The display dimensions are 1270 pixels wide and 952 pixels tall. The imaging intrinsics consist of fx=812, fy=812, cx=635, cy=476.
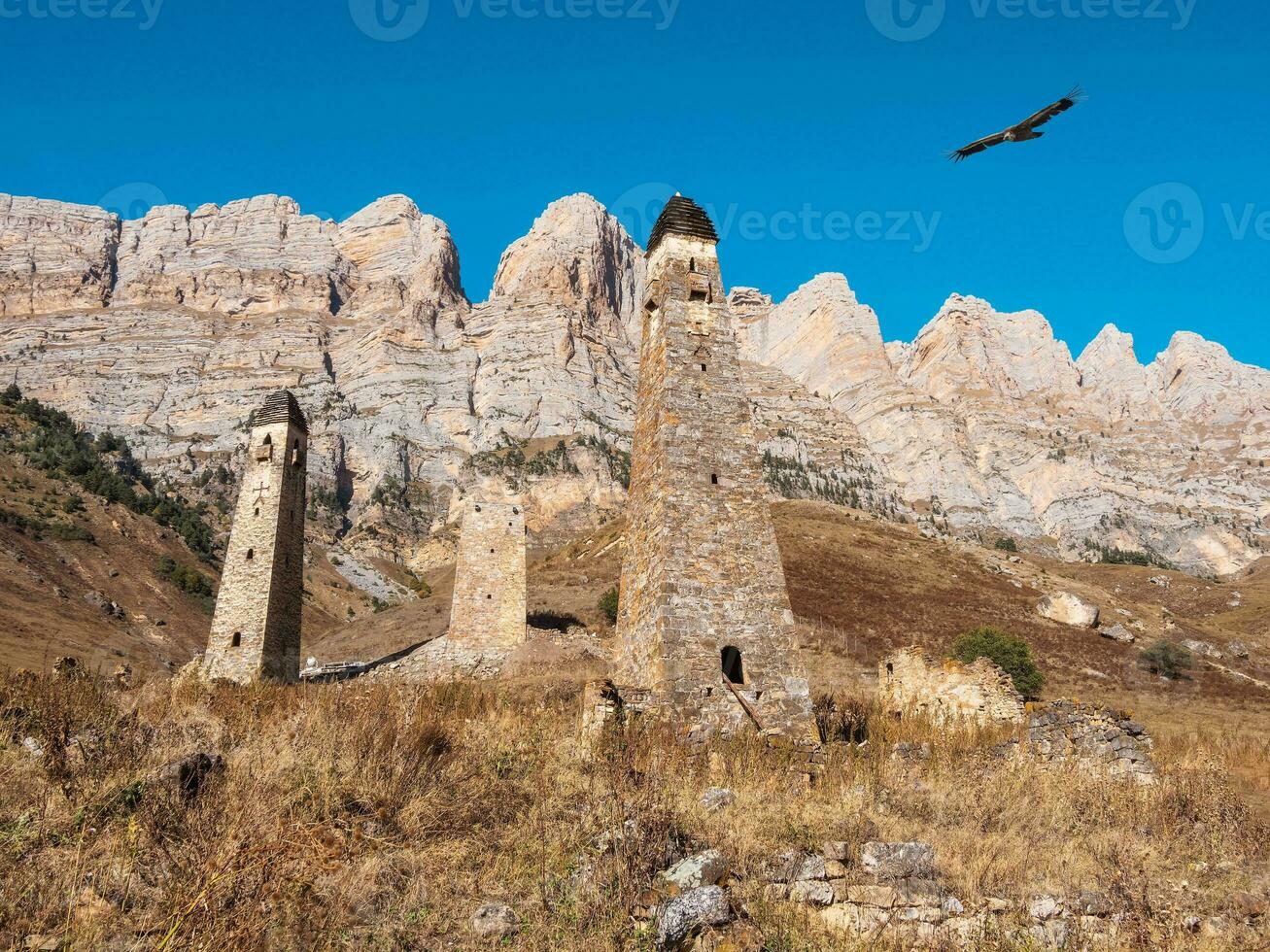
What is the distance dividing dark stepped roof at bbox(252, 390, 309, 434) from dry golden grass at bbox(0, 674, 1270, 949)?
21092 millimetres

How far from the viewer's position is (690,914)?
5148 mm

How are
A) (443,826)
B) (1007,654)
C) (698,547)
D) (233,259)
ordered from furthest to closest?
1. (233,259)
2. (1007,654)
3. (698,547)
4. (443,826)

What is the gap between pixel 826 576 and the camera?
47.3m

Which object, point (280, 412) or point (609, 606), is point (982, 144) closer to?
point (280, 412)

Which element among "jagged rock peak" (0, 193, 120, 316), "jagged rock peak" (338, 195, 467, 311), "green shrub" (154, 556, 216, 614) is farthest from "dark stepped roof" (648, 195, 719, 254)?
"jagged rock peak" (0, 193, 120, 316)

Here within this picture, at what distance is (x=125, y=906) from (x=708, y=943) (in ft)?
11.2

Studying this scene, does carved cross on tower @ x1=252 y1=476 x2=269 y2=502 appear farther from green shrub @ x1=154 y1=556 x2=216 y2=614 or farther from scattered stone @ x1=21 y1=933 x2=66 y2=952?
scattered stone @ x1=21 y1=933 x2=66 y2=952

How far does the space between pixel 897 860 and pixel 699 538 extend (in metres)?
6.42

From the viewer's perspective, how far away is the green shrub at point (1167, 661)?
37062 millimetres

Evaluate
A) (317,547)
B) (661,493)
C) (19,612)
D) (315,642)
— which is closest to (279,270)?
(317,547)

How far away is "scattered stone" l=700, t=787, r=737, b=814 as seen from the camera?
732 centimetres

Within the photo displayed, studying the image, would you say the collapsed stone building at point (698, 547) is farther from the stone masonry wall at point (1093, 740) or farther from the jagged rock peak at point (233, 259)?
the jagged rock peak at point (233, 259)

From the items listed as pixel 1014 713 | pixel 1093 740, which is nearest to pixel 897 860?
pixel 1093 740

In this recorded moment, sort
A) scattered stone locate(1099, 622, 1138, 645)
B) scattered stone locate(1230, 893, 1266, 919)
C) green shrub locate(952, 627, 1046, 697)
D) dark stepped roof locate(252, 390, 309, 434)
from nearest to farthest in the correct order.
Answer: scattered stone locate(1230, 893, 1266, 919), dark stepped roof locate(252, 390, 309, 434), green shrub locate(952, 627, 1046, 697), scattered stone locate(1099, 622, 1138, 645)
